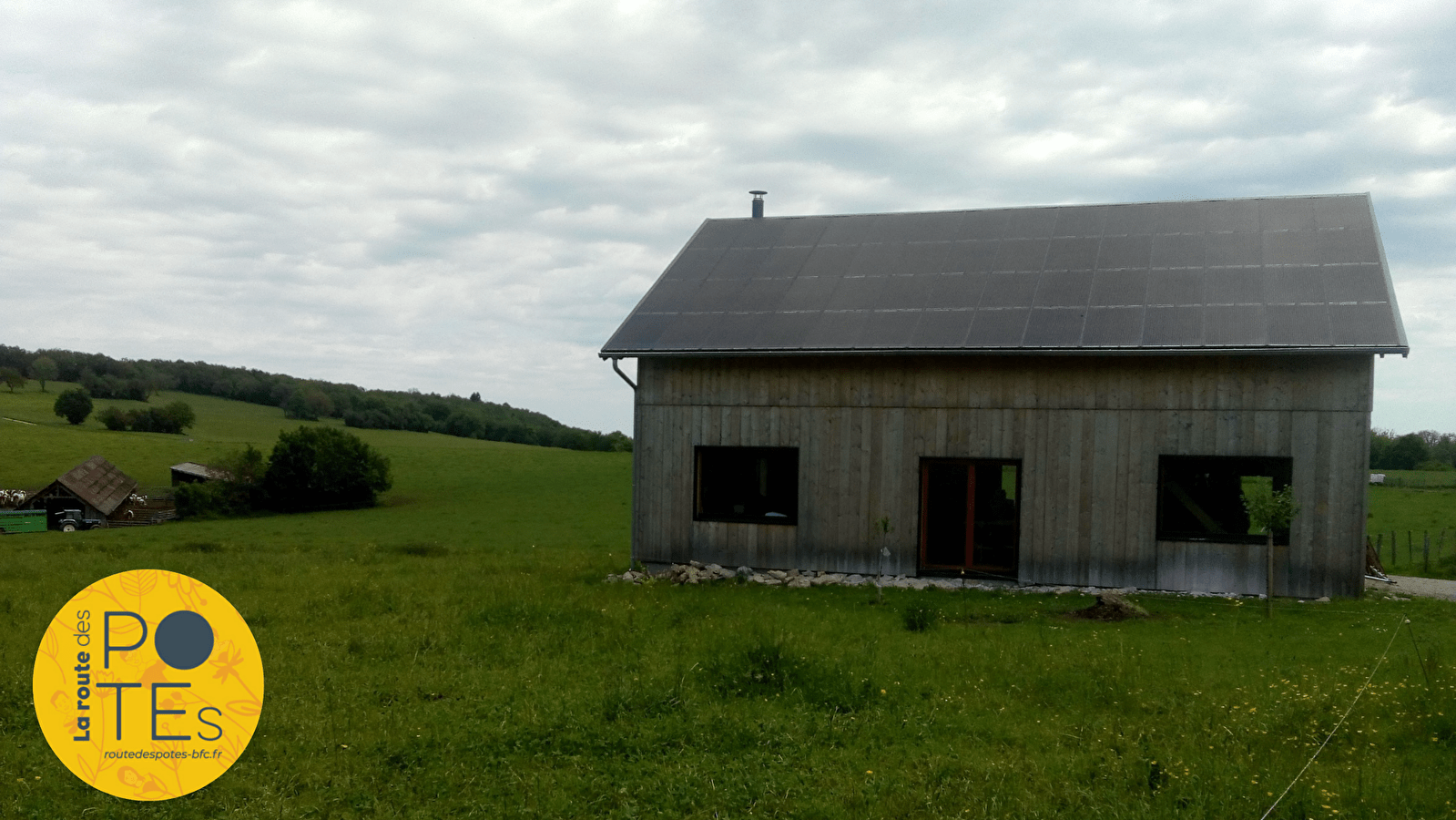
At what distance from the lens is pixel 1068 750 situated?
332 inches

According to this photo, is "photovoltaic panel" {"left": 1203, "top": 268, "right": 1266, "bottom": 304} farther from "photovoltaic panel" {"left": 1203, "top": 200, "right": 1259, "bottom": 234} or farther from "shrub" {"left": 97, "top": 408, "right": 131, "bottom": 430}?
"shrub" {"left": 97, "top": 408, "right": 131, "bottom": 430}

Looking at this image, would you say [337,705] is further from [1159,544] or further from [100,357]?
[100,357]

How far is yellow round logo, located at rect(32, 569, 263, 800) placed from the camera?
21.9 feet

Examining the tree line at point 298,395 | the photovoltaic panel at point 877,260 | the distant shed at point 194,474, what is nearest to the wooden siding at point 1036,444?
the photovoltaic panel at point 877,260

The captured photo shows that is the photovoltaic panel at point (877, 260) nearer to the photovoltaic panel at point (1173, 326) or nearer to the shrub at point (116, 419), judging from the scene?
the photovoltaic panel at point (1173, 326)

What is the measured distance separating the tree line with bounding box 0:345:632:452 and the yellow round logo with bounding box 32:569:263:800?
65.4 m

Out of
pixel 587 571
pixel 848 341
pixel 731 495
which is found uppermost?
pixel 848 341

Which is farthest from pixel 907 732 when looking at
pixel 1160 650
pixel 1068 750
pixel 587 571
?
pixel 587 571

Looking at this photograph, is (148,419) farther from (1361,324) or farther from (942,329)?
(1361,324)

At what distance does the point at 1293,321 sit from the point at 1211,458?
7.84ft

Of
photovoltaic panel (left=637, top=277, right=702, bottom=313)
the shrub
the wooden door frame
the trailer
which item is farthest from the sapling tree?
the shrub

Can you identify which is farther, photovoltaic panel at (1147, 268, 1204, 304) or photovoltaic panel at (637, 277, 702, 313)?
photovoltaic panel at (637, 277, 702, 313)

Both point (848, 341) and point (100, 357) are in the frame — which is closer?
point (848, 341)

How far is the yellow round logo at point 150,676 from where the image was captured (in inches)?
263
